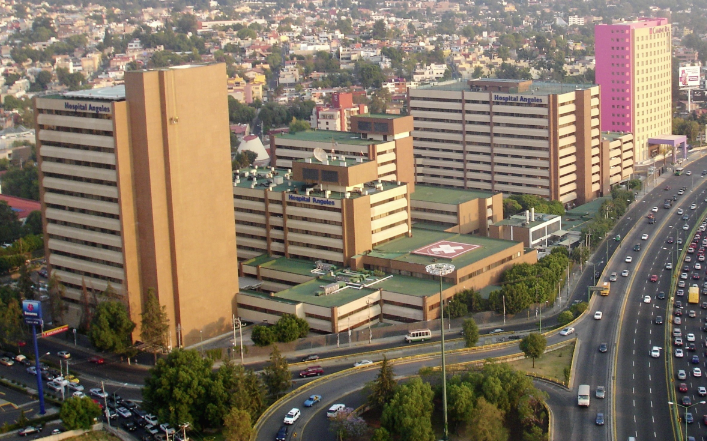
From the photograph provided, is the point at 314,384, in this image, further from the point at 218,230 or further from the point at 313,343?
the point at 218,230

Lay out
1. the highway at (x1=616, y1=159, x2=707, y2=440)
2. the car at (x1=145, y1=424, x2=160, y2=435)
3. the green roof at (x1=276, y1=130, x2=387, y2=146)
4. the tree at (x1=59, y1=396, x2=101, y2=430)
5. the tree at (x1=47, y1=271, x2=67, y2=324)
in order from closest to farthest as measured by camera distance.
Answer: the highway at (x1=616, y1=159, x2=707, y2=440), the tree at (x1=59, y1=396, x2=101, y2=430), the car at (x1=145, y1=424, x2=160, y2=435), the tree at (x1=47, y1=271, x2=67, y2=324), the green roof at (x1=276, y1=130, x2=387, y2=146)

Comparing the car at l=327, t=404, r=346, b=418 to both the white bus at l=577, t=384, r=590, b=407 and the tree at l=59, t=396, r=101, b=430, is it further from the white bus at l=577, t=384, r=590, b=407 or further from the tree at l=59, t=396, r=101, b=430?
the white bus at l=577, t=384, r=590, b=407

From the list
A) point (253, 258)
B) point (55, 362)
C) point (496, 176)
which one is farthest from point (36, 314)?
point (496, 176)

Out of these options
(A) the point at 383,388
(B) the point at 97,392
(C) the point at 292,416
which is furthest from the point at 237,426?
(B) the point at 97,392

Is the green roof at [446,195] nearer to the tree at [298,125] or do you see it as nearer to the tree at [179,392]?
the tree at [179,392]

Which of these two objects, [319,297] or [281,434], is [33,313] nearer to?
[281,434]

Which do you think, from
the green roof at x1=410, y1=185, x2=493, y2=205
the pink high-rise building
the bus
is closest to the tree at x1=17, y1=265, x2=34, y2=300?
the bus

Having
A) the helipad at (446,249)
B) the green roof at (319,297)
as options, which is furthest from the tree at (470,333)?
the helipad at (446,249)
